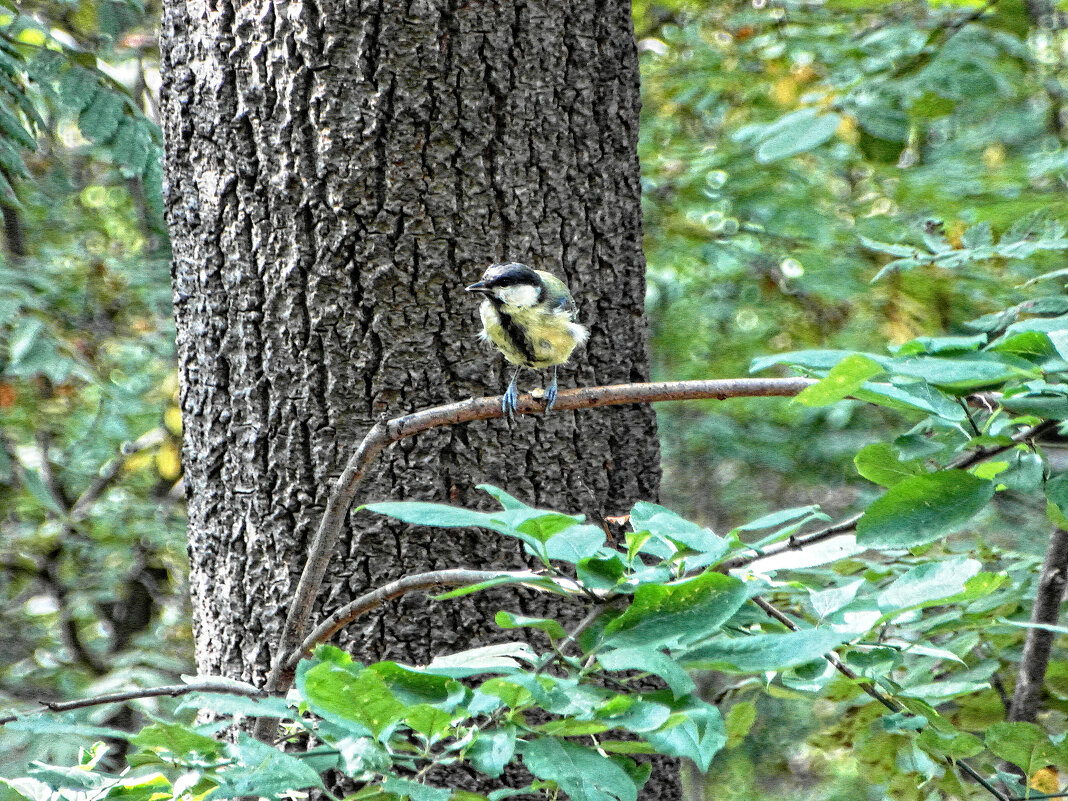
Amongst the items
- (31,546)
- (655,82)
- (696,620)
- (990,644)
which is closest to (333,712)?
(696,620)

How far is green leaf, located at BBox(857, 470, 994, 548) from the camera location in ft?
3.01

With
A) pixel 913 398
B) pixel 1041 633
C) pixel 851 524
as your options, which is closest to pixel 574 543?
pixel 913 398

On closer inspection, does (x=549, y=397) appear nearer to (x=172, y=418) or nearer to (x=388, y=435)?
(x=388, y=435)

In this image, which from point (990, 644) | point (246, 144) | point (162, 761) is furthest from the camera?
point (990, 644)

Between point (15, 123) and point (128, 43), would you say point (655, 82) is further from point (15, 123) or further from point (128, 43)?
point (15, 123)

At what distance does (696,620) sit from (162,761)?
1.75 feet

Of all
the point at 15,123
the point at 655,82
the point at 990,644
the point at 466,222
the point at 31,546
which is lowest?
the point at 31,546

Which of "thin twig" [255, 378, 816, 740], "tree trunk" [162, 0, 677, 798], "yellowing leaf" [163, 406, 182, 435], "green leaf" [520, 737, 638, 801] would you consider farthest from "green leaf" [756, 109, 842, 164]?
"yellowing leaf" [163, 406, 182, 435]

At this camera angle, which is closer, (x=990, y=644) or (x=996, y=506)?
(x=990, y=644)

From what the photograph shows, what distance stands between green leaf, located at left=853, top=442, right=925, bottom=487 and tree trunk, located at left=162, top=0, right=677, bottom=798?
0.87 meters

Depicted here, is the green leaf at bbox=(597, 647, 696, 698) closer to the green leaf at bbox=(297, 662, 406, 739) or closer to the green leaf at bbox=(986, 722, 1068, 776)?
the green leaf at bbox=(297, 662, 406, 739)

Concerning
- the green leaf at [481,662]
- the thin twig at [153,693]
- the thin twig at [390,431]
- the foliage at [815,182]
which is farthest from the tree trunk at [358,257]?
the foliage at [815,182]

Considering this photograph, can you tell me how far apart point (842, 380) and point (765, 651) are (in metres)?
0.25

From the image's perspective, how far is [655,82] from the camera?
4.30m
